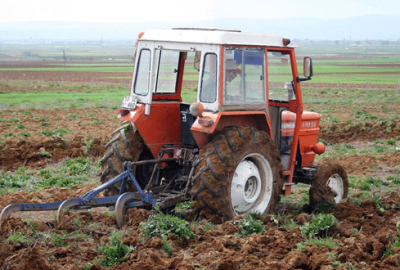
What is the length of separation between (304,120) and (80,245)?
4.48m

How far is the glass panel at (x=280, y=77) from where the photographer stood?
804cm

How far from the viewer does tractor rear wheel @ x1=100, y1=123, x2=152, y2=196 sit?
7.89 m

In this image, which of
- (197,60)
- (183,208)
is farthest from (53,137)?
(197,60)

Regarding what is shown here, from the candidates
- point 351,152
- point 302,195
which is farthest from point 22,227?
point 351,152

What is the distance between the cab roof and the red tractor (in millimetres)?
16

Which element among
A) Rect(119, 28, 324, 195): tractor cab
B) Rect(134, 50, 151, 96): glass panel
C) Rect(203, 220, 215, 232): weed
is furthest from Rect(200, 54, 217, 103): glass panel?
Rect(203, 220, 215, 232): weed

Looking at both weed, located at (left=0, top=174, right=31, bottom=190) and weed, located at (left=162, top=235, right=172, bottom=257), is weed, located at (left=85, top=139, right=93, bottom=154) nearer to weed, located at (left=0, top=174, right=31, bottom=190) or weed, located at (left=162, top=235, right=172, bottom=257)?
weed, located at (left=0, top=174, right=31, bottom=190)

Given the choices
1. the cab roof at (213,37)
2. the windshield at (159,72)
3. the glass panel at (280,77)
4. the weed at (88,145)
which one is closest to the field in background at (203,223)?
the weed at (88,145)

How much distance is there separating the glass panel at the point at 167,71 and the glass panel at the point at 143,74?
24cm

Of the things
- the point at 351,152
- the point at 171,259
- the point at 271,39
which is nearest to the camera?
the point at 171,259

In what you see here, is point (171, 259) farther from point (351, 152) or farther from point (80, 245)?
point (351, 152)

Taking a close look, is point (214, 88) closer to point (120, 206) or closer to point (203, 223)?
point (203, 223)

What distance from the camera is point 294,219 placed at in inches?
316

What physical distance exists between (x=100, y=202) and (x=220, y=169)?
1.62 meters
